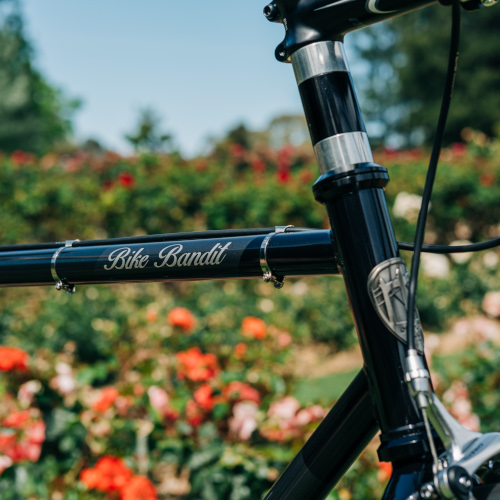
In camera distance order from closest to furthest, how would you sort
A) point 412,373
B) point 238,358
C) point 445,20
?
point 412,373 → point 238,358 → point 445,20

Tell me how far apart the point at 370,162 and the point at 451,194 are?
24.4 ft

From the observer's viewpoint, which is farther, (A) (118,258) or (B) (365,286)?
(A) (118,258)

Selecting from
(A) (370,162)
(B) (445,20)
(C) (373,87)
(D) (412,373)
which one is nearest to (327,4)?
(A) (370,162)

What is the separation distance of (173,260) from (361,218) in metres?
0.40

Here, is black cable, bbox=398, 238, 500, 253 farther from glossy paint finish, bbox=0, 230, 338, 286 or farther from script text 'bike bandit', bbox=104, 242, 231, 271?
script text 'bike bandit', bbox=104, 242, 231, 271

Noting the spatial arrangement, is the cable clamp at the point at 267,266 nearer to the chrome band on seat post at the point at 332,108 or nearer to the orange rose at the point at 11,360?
the chrome band on seat post at the point at 332,108

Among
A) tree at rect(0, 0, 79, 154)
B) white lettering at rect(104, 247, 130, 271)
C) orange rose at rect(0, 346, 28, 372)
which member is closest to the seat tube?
white lettering at rect(104, 247, 130, 271)

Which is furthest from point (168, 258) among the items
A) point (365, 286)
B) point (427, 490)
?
point (427, 490)

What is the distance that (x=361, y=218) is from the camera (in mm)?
750

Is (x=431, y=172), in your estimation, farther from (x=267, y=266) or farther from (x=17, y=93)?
(x=17, y=93)

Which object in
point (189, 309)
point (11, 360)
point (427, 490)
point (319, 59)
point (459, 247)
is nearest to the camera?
point (427, 490)

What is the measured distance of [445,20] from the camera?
29172 millimetres

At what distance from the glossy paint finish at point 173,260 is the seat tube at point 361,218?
13cm

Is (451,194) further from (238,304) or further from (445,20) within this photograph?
(445,20)
